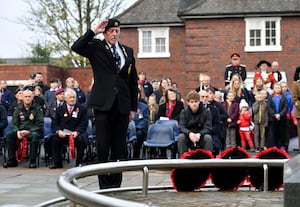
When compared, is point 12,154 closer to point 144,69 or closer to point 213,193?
point 213,193

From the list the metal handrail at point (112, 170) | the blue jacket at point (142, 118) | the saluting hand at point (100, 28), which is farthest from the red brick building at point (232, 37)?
the metal handrail at point (112, 170)

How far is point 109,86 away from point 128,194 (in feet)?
6.30

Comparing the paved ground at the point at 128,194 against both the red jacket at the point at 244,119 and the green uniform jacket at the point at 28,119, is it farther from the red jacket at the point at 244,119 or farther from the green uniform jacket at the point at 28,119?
the red jacket at the point at 244,119

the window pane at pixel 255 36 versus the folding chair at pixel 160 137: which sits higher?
the window pane at pixel 255 36

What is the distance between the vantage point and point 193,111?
13.7 m

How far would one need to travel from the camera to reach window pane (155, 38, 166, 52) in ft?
120

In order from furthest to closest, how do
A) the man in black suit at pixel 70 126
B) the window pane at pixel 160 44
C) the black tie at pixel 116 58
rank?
the window pane at pixel 160 44 < the man in black suit at pixel 70 126 < the black tie at pixel 116 58

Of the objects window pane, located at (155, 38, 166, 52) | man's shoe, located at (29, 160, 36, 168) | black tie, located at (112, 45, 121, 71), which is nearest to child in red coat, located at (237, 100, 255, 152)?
man's shoe, located at (29, 160, 36, 168)

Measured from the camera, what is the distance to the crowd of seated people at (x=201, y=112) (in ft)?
45.1

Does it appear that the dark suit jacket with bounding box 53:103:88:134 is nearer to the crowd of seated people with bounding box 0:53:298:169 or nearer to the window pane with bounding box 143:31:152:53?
the crowd of seated people with bounding box 0:53:298:169

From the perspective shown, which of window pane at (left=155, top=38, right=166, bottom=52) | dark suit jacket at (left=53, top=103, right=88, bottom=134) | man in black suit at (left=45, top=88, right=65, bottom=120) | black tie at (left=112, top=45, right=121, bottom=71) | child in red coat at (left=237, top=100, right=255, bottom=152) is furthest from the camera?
window pane at (left=155, top=38, right=166, bottom=52)

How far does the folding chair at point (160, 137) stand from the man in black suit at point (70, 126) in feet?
4.80

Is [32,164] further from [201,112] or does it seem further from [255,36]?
[255,36]

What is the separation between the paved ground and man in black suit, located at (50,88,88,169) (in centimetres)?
53
